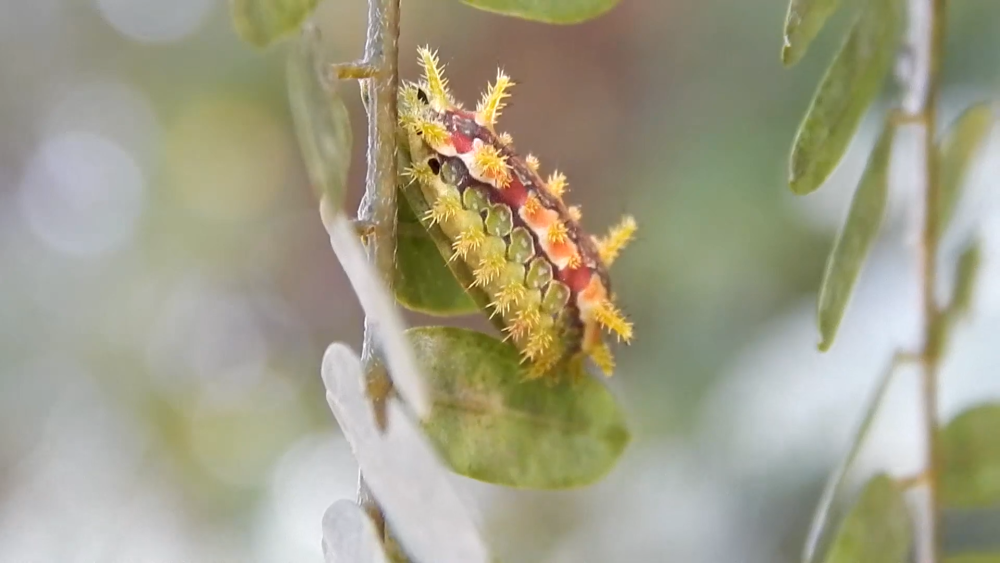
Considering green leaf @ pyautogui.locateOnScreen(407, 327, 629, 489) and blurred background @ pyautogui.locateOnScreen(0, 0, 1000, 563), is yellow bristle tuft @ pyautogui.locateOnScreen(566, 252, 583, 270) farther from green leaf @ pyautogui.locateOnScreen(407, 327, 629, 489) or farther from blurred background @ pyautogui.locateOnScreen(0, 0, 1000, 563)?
blurred background @ pyautogui.locateOnScreen(0, 0, 1000, 563)

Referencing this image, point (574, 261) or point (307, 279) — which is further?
point (307, 279)

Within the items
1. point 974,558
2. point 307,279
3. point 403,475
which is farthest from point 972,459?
point 307,279

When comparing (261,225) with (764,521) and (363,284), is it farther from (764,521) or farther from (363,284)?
(363,284)

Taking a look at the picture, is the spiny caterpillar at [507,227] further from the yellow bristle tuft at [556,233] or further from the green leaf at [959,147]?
the green leaf at [959,147]

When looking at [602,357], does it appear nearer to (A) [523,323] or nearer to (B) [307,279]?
(A) [523,323]

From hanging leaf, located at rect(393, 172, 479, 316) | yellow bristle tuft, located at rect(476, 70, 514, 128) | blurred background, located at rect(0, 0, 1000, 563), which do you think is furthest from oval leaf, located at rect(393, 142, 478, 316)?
blurred background, located at rect(0, 0, 1000, 563)

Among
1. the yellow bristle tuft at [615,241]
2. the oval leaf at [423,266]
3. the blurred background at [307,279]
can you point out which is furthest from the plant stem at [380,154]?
the blurred background at [307,279]
